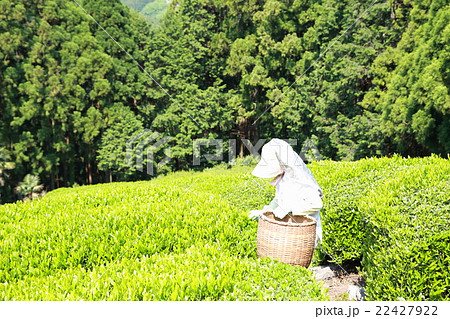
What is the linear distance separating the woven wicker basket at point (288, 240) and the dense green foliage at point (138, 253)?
17 centimetres

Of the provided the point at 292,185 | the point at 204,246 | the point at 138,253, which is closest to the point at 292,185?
the point at 292,185

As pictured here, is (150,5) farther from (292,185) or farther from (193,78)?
(292,185)

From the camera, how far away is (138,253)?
13.8 ft

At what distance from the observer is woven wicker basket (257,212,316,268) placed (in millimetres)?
3525

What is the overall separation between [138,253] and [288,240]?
1.92 meters

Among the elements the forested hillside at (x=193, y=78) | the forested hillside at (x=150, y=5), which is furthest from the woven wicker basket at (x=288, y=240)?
the forested hillside at (x=150, y=5)

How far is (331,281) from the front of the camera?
4207 mm

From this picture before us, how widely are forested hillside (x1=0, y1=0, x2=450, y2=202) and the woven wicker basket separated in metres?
12.2

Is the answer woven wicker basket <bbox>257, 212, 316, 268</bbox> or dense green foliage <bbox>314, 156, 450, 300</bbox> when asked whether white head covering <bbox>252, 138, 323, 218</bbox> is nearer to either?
woven wicker basket <bbox>257, 212, 316, 268</bbox>

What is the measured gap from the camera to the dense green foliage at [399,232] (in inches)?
106
